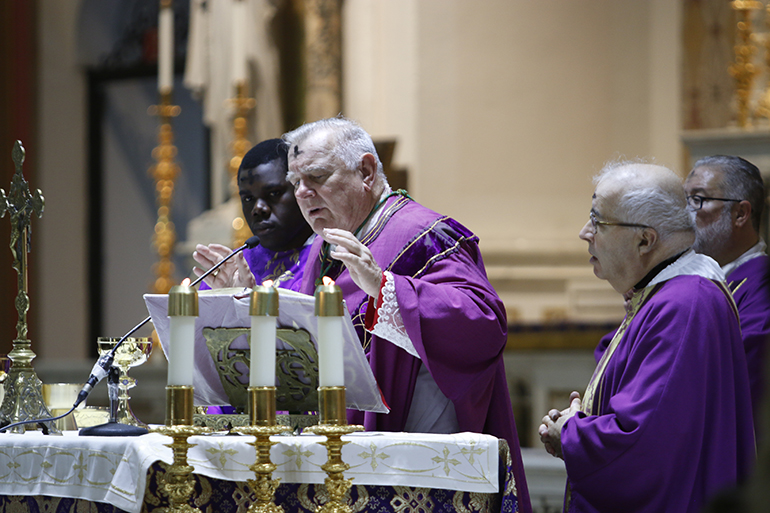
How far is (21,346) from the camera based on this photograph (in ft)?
7.87

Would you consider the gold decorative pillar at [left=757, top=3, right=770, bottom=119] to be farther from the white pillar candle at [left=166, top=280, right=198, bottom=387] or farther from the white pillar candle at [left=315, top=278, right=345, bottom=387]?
the white pillar candle at [left=166, top=280, right=198, bottom=387]

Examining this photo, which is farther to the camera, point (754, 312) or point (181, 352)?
point (754, 312)

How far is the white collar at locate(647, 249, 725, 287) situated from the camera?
7.80 feet

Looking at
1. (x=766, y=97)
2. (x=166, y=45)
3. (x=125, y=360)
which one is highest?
(x=166, y=45)

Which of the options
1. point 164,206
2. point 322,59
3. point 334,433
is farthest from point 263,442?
point 164,206

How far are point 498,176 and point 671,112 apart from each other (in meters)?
1.13

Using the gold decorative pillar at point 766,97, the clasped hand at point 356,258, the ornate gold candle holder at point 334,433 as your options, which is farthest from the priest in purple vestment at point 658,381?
the gold decorative pillar at point 766,97

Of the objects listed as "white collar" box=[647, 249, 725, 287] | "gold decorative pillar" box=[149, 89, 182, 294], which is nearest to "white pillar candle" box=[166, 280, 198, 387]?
"white collar" box=[647, 249, 725, 287]

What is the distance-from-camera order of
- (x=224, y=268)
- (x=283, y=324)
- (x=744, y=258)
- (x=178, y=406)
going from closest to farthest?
1. (x=178, y=406)
2. (x=283, y=324)
3. (x=224, y=268)
4. (x=744, y=258)

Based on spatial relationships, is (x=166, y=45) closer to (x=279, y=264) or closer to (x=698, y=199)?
(x=279, y=264)

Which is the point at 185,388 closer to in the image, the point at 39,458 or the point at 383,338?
the point at 39,458

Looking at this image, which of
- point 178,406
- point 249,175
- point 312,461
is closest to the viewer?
point 178,406

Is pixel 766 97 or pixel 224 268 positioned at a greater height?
pixel 766 97

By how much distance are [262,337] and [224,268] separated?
115 cm
